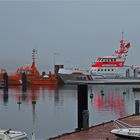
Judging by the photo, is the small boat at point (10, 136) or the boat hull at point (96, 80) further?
the boat hull at point (96, 80)

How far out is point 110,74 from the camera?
319 feet

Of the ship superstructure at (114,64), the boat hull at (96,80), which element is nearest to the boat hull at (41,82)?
the boat hull at (96,80)

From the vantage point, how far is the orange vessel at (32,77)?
9820 cm

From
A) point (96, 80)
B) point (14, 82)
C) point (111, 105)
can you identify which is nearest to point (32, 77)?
point (14, 82)

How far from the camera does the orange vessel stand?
9820cm

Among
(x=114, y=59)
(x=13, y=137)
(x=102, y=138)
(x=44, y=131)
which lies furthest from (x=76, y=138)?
(x=114, y=59)

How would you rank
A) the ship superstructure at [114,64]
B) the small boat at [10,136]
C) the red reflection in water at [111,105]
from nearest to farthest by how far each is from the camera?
the small boat at [10,136] → the red reflection in water at [111,105] → the ship superstructure at [114,64]

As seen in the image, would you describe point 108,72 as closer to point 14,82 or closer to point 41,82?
point 41,82

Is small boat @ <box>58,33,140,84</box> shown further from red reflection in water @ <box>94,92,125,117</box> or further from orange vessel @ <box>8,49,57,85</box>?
red reflection in water @ <box>94,92,125,117</box>

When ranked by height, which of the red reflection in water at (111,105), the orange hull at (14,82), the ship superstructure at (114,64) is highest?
the ship superstructure at (114,64)

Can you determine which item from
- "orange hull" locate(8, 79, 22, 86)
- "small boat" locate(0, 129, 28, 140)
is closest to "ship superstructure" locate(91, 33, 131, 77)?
"orange hull" locate(8, 79, 22, 86)

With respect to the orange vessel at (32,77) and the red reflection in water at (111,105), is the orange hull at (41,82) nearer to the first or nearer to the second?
the orange vessel at (32,77)

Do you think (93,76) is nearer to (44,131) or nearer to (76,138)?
(44,131)

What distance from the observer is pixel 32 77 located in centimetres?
9769
